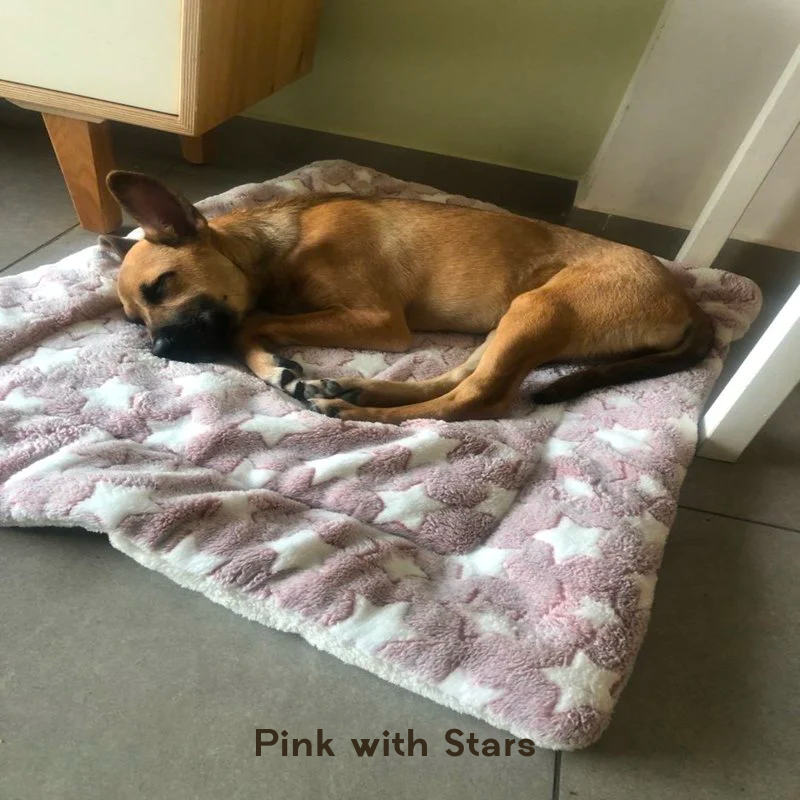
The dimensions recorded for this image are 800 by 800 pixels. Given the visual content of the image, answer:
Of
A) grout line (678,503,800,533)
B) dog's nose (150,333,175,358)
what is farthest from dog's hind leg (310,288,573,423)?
grout line (678,503,800,533)

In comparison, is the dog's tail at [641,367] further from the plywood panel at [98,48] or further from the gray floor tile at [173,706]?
the plywood panel at [98,48]

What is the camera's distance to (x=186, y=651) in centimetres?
119

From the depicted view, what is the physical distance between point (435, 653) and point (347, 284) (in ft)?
3.78

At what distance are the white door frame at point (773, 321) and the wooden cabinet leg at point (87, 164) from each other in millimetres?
2015

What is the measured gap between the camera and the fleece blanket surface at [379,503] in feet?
3.75

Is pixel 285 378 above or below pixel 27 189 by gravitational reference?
above

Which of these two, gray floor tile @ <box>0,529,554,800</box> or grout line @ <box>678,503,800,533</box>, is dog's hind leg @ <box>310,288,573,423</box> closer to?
grout line @ <box>678,503,800,533</box>

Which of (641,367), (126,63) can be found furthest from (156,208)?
(641,367)

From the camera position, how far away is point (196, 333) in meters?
1.79

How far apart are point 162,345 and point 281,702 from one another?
977mm

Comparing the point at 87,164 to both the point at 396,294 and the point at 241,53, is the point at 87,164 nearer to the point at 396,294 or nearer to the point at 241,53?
the point at 241,53

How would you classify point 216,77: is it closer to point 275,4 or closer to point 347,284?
point 275,4

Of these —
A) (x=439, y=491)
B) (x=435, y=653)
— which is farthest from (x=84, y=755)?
A: (x=439, y=491)

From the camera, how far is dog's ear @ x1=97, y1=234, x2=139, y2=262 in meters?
1.96
